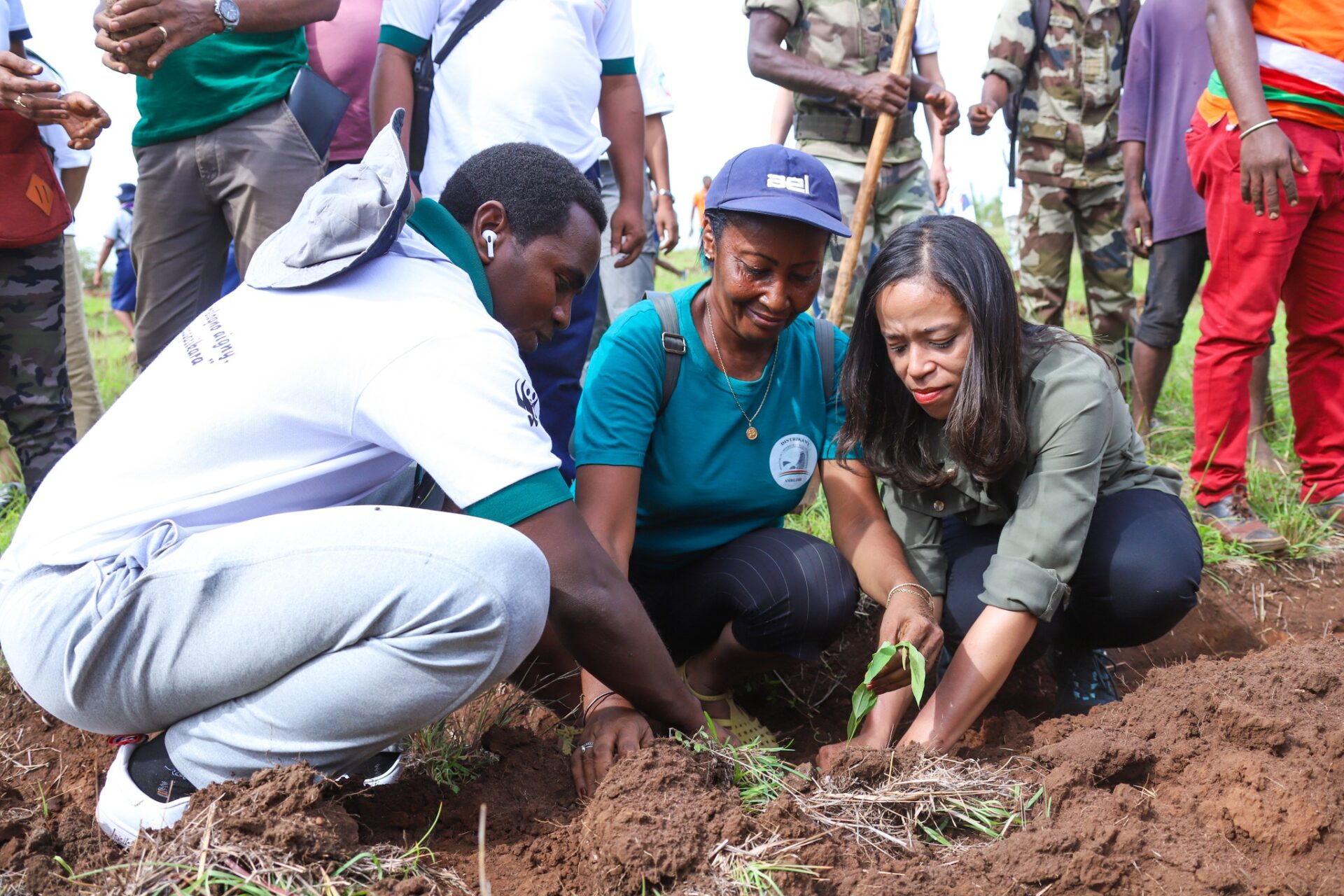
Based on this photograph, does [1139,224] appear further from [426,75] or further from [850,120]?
[426,75]

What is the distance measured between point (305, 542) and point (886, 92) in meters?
3.00

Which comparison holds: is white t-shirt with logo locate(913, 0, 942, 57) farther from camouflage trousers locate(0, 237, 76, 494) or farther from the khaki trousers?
camouflage trousers locate(0, 237, 76, 494)

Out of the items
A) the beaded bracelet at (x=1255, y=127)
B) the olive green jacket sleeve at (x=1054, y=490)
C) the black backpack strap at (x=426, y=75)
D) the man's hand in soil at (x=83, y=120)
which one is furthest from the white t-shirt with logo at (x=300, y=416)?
the beaded bracelet at (x=1255, y=127)

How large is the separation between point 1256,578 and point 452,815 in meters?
2.77

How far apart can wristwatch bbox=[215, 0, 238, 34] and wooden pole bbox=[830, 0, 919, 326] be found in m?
2.14

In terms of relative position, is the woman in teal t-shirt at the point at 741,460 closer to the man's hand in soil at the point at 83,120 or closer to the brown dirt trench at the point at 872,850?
the brown dirt trench at the point at 872,850

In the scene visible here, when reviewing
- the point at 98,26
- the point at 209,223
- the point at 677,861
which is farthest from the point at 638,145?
the point at 677,861

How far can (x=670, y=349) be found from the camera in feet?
8.41

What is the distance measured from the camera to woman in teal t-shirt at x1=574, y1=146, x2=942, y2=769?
96.2 inches

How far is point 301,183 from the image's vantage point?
10.6 ft

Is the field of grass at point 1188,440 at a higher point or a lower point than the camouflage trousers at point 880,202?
lower

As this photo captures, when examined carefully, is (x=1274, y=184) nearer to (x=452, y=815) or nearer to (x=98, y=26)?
(x=452, y=815)

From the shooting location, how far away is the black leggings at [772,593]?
256 cm

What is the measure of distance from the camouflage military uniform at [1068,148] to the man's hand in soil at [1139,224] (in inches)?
9.4
